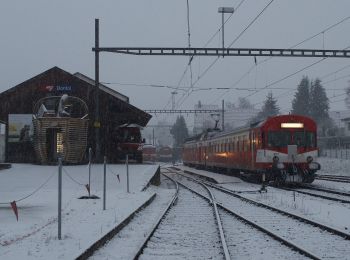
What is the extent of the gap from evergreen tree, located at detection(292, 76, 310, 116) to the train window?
64.5 metres

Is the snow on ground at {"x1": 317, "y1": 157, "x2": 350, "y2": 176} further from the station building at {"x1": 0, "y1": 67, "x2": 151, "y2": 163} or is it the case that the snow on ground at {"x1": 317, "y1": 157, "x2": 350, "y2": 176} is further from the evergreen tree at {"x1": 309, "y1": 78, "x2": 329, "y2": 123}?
the evergreen tree at {"x1": 309, "y1": 78, "x2": 329, "y2": 123}

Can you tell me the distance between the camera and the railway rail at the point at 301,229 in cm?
937

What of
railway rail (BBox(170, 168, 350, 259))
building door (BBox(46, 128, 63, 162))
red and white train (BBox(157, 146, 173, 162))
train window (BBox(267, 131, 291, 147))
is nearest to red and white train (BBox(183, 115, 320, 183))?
train window (BBox(267, 131, 291, 147))

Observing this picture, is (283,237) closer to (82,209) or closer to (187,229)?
(187,229)

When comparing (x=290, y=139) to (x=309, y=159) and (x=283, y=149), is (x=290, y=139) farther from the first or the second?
(x=309, y=159)

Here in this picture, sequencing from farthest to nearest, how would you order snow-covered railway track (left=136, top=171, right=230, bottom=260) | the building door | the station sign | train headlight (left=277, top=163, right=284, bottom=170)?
the station sign
the building door
train headlight (left=277, top=163, right=284, bottom=170)
snow-covered railway track (left=136, top=171, right=230, bottom=260)

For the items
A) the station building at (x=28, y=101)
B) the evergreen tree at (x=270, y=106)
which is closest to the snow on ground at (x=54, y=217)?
the station building at (x=28, y=101)

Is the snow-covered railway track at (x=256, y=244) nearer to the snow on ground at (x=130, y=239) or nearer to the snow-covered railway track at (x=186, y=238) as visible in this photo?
the snow-covered railway track at (x=186, y=238)

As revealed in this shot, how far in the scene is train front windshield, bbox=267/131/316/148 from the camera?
26812 mm

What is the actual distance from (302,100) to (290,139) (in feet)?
216

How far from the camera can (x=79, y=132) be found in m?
35.2

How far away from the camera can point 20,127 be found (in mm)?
39688

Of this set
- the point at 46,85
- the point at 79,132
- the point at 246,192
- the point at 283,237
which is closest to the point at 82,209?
the point at 283,237

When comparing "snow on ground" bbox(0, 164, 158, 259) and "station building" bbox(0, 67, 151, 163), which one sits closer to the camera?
"snow on ground" bbox(0, 164, 158, 259)
